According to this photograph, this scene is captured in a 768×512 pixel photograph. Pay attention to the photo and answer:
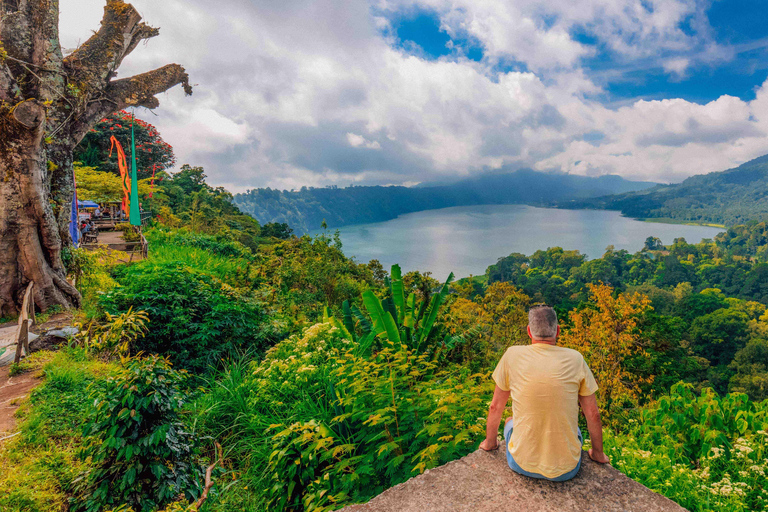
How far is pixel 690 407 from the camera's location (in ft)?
12.2

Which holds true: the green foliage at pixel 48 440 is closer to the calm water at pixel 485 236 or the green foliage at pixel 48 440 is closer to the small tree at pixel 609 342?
the small tree at pixel 609 342

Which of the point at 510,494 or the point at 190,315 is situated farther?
the point at 190,315

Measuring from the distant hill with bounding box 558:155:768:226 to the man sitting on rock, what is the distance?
167111 millimetres

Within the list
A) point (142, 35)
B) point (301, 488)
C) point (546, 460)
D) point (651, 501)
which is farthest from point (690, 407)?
point (142, 35)

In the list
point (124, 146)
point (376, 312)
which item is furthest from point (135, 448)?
point (124, 146)

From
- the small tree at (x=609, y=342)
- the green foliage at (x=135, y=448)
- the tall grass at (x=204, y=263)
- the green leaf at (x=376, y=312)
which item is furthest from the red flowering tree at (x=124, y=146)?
the small tree at (x=609, y=342)

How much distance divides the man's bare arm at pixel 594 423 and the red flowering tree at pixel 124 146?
73.7ft

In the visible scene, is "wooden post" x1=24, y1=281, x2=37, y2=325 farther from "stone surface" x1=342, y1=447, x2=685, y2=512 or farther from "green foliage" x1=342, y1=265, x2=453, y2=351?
"stone surface" x1=342, y1=447, x2=685, y2=512

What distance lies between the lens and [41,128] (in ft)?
19.1

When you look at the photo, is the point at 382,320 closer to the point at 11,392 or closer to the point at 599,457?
the point at 599,457

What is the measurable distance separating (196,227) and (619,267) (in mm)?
Result: 71940

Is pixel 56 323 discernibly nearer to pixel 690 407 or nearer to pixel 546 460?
pixel 546 460

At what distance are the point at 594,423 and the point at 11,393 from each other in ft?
19.0

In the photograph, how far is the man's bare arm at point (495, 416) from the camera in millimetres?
2340
